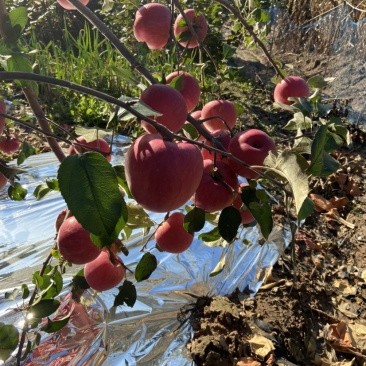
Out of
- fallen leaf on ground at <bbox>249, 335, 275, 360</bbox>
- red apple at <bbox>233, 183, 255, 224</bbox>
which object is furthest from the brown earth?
red apple at <bbox>233, 183, 255, 224</bbox>

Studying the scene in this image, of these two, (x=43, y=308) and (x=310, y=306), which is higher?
(x=43, y=308)

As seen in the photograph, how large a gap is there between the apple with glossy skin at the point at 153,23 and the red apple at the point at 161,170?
0.41 metres

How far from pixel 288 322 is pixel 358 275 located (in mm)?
447

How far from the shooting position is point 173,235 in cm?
66

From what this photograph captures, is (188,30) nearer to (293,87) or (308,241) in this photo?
(293,87)

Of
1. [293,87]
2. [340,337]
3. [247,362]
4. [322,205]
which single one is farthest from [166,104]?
[322,205]

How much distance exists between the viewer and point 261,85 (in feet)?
11.0

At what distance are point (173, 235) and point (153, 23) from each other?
1.23 ft

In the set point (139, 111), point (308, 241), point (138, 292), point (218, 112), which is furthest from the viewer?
point (308, 241)

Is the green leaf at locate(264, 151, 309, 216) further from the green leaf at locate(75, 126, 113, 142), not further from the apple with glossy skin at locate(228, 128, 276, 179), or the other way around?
the green leaf at locate(75, 126, 113, 142)

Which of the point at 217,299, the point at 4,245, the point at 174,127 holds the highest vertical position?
the point at 174,127

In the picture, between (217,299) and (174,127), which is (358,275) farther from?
(174,127)

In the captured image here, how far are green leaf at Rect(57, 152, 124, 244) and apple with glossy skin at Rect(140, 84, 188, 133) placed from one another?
102 mm

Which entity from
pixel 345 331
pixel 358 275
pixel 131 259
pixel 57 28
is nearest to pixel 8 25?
pixel 131 259
